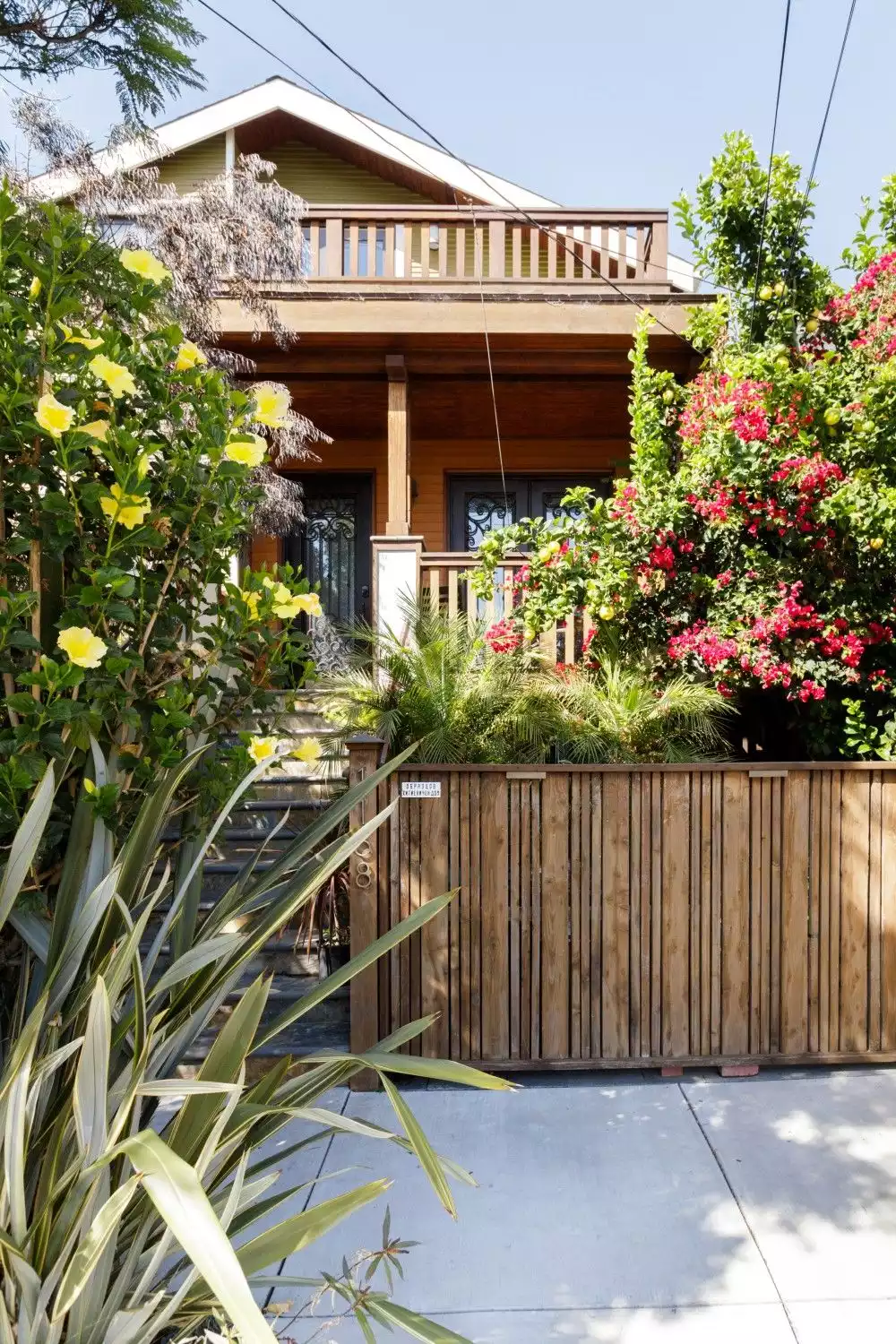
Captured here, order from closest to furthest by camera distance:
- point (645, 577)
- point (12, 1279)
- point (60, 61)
A: point (12, 1279)
point (60, 61)
point (645, 577)

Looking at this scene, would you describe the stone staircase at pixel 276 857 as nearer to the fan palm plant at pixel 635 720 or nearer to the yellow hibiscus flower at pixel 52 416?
the fan palm plant at pixel 635 720

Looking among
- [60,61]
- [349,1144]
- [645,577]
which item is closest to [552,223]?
[645,577]

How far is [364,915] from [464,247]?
491 cm

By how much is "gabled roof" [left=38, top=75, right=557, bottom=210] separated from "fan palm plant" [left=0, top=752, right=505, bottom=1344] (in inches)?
273

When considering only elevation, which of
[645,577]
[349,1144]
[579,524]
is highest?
[579,524]

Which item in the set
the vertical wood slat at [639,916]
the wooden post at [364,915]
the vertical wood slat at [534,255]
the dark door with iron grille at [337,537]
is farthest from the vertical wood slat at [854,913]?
the dark door with iron grille at [337,537]

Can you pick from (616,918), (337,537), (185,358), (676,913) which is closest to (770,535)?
(676,913)

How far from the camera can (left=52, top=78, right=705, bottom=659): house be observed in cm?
552

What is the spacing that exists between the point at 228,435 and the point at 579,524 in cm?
266

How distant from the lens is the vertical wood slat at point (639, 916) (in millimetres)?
3223

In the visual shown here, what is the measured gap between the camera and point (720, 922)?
3.28 m

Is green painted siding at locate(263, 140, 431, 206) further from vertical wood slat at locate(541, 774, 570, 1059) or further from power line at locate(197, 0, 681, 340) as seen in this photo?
vertical wood slat at locate(541, 774, 570, 1059)

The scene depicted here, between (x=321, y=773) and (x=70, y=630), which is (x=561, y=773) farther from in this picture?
(x=70, y=630)

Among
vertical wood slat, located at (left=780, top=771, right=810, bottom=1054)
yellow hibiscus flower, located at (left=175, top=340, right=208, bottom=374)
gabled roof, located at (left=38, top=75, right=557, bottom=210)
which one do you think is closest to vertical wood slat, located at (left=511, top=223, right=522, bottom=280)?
gabled roof, located at (left=38, top=75, right=557, bottom=210)
